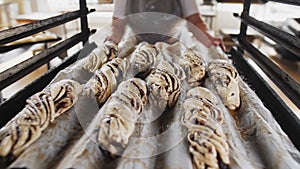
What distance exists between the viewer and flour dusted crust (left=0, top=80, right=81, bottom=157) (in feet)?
1.90

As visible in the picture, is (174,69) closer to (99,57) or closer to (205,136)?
(99,57)

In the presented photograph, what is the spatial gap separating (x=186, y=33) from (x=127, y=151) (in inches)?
39.8

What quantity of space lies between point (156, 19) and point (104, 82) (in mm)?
683

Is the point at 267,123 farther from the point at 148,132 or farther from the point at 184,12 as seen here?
the point at 184,12

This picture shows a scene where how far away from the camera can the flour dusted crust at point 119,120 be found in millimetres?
598

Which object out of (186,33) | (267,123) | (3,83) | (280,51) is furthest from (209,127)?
(280,51)

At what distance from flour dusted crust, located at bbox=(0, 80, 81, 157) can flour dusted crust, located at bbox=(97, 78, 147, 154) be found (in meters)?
0.12

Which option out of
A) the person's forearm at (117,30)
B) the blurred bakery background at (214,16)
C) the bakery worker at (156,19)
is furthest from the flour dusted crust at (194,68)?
the blurred bakery background at (214,16)

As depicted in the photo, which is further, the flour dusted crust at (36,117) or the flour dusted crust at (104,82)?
the flour dusted crust at (104,82)

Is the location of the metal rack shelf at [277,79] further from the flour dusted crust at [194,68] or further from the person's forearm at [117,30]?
the person's forearm at [117,30]

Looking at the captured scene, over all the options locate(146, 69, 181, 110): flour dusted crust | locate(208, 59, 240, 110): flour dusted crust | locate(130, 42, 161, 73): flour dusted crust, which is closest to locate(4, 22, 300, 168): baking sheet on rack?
locate(208, 59, 240, 110): flour dusted crust

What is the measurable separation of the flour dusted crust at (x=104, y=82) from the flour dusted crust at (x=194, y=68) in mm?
216

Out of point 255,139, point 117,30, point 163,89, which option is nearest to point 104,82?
point 163,89

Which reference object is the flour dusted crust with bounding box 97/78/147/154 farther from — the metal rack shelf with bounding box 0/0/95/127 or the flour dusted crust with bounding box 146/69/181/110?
the metal rack shelf with bounding box 0/0/95/127
